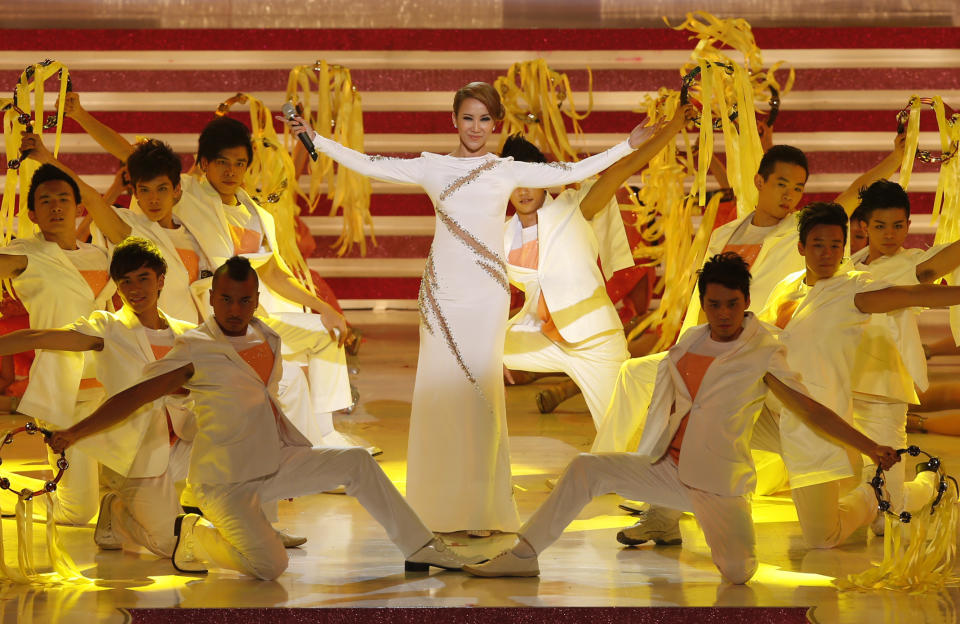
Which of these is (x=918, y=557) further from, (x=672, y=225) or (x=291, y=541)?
(x=672, y=225)

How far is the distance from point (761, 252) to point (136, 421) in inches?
84.7

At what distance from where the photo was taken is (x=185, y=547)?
11.8 ft

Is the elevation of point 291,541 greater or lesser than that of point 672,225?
lesser

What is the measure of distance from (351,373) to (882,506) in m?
4.06

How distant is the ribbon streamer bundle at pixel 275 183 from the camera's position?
560 cm

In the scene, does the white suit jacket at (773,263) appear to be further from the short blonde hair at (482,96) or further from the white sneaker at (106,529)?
the white sneaker at (106,529)

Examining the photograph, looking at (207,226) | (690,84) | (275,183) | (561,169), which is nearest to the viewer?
(561,169)

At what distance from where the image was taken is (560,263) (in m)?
4.82

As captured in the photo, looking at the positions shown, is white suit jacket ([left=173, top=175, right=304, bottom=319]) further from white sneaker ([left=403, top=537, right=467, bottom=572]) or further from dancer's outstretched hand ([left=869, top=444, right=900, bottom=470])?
dancer's outstretched hand ([left=869, top=444, right=900, bottom=470])

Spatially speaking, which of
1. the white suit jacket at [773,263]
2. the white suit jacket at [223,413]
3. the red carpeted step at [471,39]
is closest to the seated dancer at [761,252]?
the white suit jacket at [773,263]

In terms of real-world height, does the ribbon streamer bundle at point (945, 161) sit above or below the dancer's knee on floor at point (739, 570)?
above

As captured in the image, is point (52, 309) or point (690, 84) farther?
point (690, 84)

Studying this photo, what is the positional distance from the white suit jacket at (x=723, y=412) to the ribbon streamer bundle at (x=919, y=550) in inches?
14.3

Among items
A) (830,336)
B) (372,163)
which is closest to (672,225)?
(830,336)
